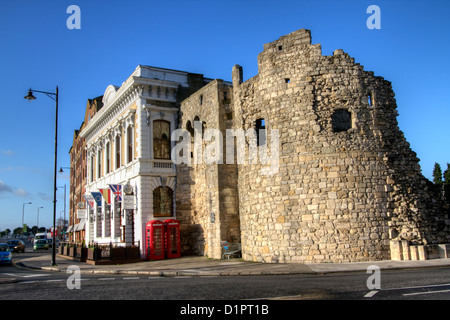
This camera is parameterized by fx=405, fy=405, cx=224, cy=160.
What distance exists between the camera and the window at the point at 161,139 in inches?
971

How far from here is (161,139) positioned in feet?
81.7

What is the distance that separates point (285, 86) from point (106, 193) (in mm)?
14529

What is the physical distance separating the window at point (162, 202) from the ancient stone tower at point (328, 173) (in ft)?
22.2

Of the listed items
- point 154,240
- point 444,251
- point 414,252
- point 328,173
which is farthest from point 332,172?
point 154,240

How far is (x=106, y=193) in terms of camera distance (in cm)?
2623

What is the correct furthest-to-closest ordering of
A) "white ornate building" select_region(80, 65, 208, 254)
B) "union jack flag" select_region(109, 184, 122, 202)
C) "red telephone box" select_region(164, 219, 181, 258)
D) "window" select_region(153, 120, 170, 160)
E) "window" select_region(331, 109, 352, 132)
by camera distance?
1. "window" select_region(153, 120, 170, 160)
2. "union jack flag" select_region(109, 184, 122, 202)
3. "white ornate building" select_region(80, 65, 208, 254)
4. "red telephone box" select_region(164, 219, 181, 258)
5. "window" select_region(331, 109, 352, 132)

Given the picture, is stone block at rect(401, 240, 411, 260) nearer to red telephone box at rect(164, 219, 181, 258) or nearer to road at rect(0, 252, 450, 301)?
road at rect(0, 252, 450, 301)

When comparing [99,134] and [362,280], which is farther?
[99,134]

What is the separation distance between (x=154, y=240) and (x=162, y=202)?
2.96m

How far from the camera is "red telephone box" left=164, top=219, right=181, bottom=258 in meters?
22.2

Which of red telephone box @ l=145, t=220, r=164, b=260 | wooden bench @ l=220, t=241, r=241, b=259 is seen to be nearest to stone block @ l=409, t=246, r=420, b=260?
wooden bench @ l=220, t=241, r=241, b=259

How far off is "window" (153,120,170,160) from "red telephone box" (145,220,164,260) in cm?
460
